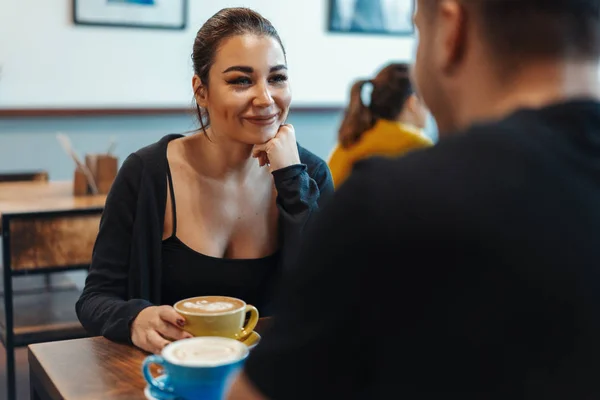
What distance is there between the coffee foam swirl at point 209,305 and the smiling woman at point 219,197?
36 cm

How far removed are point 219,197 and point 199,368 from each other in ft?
2.52

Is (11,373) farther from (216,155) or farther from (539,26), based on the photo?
(539,26)

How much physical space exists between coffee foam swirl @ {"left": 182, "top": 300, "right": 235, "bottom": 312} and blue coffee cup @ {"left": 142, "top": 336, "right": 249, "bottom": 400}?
0.14 m

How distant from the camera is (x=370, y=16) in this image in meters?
4.77

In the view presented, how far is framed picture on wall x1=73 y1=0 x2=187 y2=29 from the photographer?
152 inches

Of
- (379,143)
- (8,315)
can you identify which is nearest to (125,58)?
(379,143)

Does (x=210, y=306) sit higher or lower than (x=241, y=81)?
lower

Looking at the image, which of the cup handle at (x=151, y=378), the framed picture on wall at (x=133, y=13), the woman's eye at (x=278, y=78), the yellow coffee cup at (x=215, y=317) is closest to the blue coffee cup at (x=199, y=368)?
the cup handle at (x=151, y=378)

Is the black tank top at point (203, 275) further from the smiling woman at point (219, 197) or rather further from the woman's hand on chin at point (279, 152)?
the woman's hand on chin at point (279, 152)

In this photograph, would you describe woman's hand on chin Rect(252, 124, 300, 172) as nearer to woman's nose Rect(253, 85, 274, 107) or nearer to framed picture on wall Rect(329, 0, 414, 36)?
woman's nose Rect(253, 85, 274, 107)

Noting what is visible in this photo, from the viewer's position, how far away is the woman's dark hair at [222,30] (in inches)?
66.0

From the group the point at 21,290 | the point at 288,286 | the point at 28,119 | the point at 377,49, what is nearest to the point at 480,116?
the point at 288,286

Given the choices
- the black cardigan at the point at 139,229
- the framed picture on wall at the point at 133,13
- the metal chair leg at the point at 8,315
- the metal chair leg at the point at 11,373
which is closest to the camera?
the black cardigan at the point at 139,229

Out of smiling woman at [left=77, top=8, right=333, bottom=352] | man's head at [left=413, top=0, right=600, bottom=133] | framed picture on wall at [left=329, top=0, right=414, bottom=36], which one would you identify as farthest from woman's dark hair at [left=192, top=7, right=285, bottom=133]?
framed picture on wall at [left=329, top=0, right=414, bottom=36]
